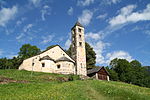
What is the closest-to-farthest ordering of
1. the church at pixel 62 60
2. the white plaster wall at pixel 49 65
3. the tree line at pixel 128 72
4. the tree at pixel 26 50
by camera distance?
the white plaster wall at pixel 49 65
the church at pixel 62 60
the tree line at pixel 128 72
the tree at pixel 26 50

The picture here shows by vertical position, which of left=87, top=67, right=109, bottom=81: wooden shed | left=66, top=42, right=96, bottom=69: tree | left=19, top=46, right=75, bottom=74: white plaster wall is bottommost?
left=87, top=67, right=109, bottom=81: wooden shed

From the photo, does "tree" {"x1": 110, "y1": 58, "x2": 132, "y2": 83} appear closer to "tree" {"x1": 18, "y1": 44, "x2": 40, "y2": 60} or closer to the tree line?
the tree line

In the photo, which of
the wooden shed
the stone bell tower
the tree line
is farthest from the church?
the tree line

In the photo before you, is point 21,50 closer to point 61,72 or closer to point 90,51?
point 90,51

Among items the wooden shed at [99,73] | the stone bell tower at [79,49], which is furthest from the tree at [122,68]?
the stone bell tower at [79,49]

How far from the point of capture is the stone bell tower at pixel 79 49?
165ft

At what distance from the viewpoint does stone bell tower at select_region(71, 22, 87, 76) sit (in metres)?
50.3

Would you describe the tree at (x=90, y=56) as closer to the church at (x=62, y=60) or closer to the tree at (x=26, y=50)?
the church at (x=62, y=60)

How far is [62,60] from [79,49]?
735 centimetres

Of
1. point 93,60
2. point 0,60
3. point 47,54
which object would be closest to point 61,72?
point 47,54

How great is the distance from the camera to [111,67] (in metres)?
78.2

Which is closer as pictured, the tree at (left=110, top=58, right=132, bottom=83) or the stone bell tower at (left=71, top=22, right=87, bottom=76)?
the stone bell tower at (left=71, top=22, right=87, bottom=76)

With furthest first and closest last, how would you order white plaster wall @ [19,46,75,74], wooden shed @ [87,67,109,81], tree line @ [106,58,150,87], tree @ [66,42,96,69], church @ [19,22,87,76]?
tree @ [66,42,96,69]
tree line @ [106,58,150,87]
wooden shed @ [87,67,109,81]
church @ [19,22,87,76]
white plaster wall @ [19,46,75,74]

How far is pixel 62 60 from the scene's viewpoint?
4709cm
